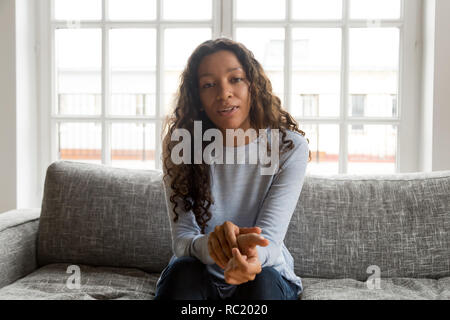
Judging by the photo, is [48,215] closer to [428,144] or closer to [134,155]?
[134,155]

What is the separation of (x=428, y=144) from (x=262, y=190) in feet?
3.30

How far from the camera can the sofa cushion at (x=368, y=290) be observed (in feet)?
4.44

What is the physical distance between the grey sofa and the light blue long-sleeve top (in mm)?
254

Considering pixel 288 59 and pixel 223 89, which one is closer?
pixel 223 89

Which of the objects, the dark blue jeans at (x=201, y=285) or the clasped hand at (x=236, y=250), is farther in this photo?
the dark blue jeans at (x=201, y=285)

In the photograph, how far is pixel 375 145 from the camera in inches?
85.1

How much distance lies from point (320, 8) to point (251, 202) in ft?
3.92

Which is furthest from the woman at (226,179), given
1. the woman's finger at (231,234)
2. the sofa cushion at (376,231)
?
the sofa cushion at (376,231)

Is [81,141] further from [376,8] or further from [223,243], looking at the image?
[376,8]

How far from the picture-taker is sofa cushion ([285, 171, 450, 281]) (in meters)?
1.56

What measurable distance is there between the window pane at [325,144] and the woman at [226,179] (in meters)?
0.75

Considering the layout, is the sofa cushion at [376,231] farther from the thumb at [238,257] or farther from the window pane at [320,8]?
the window pane at [320,8]

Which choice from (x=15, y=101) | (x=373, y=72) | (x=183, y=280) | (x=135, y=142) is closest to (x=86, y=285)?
(x=183, y=280)

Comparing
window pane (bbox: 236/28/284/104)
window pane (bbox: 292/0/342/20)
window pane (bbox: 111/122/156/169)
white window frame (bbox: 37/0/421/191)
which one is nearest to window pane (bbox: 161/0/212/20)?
white window frame (bbox: 37/0/421/191)
